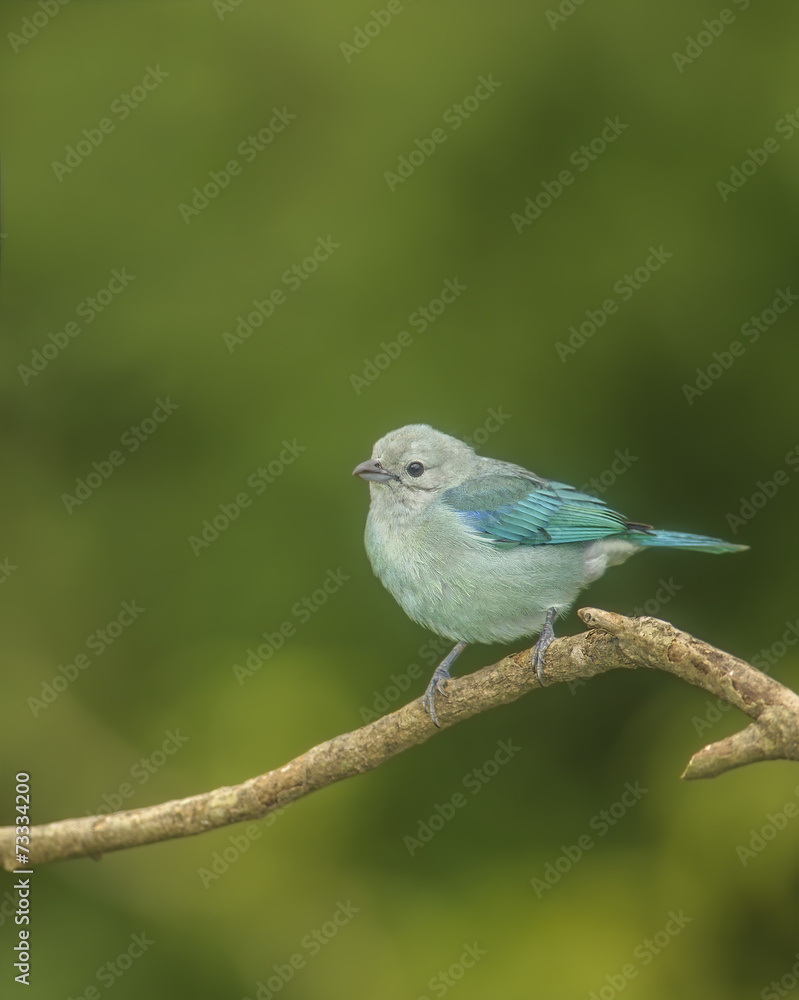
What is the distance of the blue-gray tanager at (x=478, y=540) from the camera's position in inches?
170

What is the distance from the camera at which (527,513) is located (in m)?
4.62

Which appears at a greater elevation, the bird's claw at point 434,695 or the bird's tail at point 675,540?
the bird's tail at point 675,540

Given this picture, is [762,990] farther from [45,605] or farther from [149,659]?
[45,605]

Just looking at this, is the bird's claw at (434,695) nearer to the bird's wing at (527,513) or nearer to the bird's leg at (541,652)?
the bird's leg at (541,652)

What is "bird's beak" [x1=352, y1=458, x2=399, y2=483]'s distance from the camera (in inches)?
179

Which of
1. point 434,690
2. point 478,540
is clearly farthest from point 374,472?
point 434,690

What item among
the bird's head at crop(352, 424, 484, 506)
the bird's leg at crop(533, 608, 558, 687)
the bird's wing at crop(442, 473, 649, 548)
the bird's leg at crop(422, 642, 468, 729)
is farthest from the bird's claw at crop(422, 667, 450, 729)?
the bird's head at crop(352, 424, 484, 506)

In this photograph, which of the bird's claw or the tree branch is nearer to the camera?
the tree branch

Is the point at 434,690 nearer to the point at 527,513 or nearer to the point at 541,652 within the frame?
the point at 541,652

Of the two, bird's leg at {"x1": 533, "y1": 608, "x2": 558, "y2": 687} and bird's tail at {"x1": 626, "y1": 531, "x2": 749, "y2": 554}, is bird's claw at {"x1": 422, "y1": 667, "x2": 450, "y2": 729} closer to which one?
bird's leg at {"x1": 533, "y1": 608, "x2": 558, "y2": 687}

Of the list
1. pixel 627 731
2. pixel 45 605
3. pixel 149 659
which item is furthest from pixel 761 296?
pixel 45 605

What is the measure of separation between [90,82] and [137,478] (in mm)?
2335

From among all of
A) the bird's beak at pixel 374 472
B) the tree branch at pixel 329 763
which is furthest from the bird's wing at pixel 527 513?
the tree branch at pixel 329 763

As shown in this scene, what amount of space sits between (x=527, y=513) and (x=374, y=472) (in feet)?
2.17
